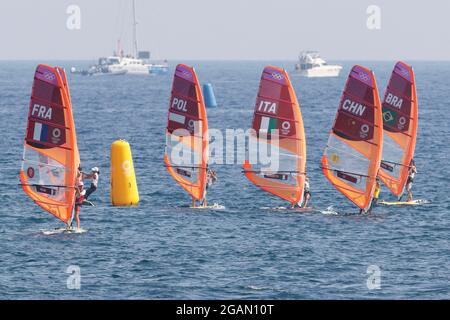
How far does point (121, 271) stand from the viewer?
34625 mm

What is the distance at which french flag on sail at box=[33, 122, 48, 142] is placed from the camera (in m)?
38.9

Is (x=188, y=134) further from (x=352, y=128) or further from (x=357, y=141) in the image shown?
(x=357, y=141)

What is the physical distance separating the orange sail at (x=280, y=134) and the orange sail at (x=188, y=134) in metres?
2.32

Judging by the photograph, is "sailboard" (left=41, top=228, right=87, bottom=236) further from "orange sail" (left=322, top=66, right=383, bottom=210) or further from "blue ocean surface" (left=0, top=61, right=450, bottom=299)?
"orange sail" (left=322, top=66, right=383, bottom=210)

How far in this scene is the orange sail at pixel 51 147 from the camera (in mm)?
38344

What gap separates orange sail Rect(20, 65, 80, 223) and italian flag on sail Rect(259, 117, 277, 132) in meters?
9.71

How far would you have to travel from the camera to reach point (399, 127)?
47938 mm

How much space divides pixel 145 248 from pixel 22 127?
61262mm

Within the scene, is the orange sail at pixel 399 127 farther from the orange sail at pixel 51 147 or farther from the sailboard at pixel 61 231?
the orange sail at pixel 51 147

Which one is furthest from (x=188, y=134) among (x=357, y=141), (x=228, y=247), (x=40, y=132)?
(x=40, y=132)

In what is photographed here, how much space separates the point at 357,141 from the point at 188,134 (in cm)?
800

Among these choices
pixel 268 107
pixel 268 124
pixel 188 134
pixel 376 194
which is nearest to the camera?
pixel 376 194
